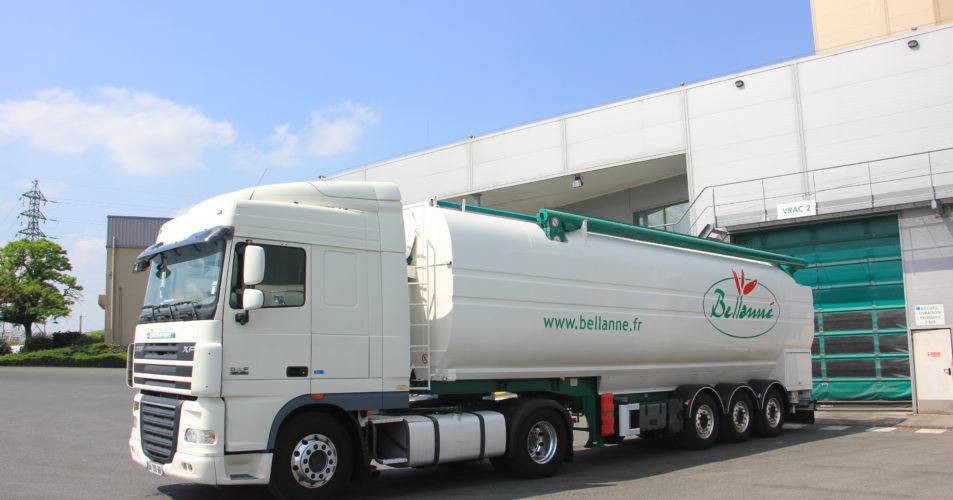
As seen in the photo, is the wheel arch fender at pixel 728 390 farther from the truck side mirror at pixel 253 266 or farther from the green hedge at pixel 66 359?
the green hedge at pixel 66 359

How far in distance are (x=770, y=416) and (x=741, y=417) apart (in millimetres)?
1099

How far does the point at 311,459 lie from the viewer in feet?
24.9

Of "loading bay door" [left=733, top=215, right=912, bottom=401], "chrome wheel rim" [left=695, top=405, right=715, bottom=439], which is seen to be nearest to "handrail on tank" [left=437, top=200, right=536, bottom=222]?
"chrome wheel rim" [left=695, top=405, right=715, bottom=439]

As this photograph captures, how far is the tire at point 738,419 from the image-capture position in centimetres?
1267

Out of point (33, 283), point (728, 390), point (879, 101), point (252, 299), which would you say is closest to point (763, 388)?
point (728, 390)

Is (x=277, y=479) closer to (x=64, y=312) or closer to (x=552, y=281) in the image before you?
(x=552, y=281)

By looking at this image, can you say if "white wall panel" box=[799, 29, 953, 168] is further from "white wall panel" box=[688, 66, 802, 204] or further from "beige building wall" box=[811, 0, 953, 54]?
"beige building wall" box=[811, 0, 953, 54]

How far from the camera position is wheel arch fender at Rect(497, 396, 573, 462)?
9242 mm

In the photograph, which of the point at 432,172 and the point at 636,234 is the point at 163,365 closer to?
the point at 636,234

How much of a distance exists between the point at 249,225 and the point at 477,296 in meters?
2.82

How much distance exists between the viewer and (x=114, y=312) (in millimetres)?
50281

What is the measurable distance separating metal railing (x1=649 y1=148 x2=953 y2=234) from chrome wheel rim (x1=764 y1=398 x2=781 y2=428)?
6.88 meters

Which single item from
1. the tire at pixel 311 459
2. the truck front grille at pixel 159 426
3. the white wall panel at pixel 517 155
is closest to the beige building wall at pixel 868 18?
the white wall panel at pixel 517 155

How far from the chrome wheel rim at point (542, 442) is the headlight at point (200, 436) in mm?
4082
